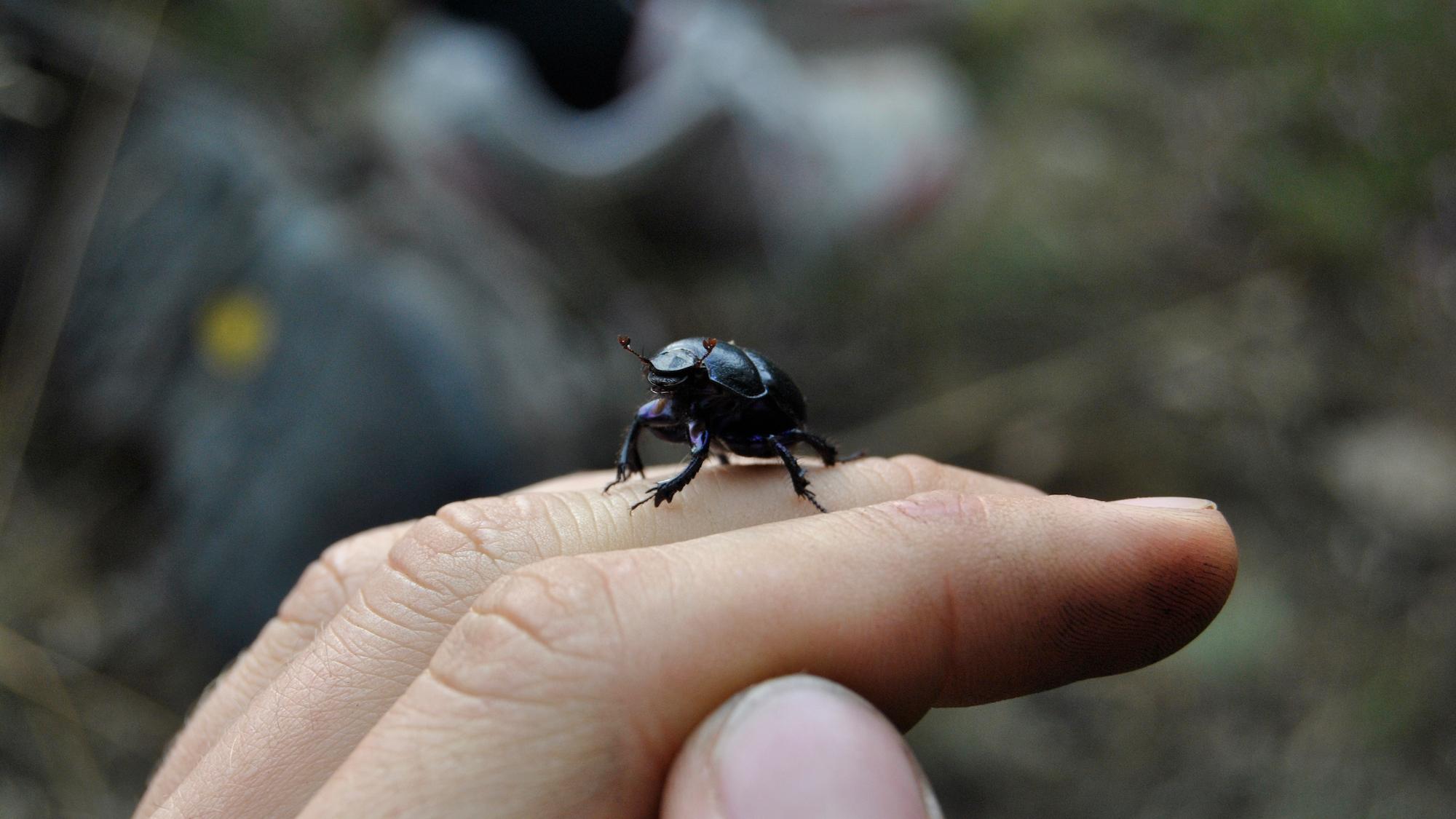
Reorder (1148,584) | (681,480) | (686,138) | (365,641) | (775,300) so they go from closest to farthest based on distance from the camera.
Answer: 1. (1148,584)
2. (365,641)
3. (681,480)
4. (686,138)
5. (775,300)

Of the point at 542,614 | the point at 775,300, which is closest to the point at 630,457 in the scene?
the point at 542,614

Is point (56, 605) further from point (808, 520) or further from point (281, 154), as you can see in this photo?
point (808, 520)

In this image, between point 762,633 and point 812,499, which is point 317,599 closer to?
point 812,499

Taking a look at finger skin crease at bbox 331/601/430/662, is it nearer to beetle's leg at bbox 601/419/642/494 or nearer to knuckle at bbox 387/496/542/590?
knuckle at bbox 387/496/542/590

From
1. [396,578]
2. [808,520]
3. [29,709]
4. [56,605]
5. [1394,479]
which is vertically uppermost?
[1394,479]

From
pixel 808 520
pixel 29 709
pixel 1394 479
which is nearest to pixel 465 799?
pixel 808 520

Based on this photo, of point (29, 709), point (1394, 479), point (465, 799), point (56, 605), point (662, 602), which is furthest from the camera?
point (1394, 479)
